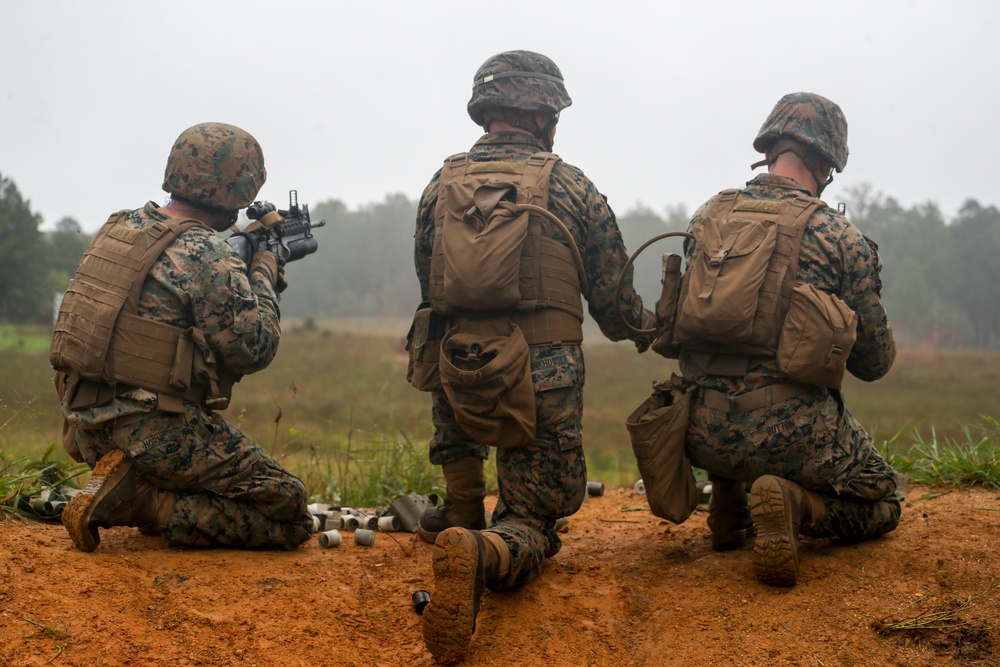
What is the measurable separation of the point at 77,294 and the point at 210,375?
70 cm

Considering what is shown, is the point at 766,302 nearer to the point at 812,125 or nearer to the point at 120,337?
the point at 812,125

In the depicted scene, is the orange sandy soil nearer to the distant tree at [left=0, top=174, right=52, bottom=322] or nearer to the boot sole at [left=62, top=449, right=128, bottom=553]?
the boot sole at [left=62, top=449, right=128, bottom=553]

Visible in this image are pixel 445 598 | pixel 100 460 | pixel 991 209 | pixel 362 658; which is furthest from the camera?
pixel 991 209

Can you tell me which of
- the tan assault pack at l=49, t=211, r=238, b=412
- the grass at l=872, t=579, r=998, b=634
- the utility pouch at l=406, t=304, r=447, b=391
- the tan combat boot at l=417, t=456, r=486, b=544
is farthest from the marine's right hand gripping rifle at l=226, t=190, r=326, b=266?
the grass at l=872, t=579, r=998, b=634

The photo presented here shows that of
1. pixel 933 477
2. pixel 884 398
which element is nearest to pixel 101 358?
pixel 933 477

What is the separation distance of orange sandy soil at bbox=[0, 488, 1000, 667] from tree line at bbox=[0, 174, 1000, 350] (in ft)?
6.29

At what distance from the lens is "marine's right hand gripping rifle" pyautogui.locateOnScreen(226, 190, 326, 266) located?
16.3 ft

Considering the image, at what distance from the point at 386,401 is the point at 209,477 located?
15067 millimetres

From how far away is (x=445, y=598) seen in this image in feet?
11.4

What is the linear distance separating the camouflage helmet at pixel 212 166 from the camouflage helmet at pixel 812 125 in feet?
8.52

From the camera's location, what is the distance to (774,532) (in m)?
4.01

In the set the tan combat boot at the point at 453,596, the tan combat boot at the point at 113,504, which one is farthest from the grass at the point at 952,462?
the tan combat boot at the point at 113,504

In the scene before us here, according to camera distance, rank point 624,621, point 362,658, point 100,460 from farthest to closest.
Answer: point 100,460
point 624,621
point 362,658

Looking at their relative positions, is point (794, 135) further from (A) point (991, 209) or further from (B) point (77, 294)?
(A) point (991, 209)
